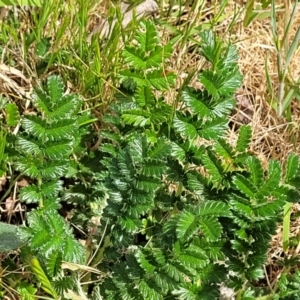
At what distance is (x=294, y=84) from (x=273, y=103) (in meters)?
0.10

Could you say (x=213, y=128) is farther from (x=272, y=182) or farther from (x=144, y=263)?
(x=144, y=263)

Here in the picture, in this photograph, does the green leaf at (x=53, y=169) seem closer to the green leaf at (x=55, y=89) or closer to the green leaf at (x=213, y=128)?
the green leaf at (x=55, y=89)

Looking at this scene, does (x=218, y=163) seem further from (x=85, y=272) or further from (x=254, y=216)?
(x=85, y=272)

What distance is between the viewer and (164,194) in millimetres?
1551

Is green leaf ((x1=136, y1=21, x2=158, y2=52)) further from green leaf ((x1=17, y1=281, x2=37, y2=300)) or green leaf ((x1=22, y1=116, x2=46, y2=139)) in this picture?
green leaf ((x1=17, y1=281, x2=37, y2=300))

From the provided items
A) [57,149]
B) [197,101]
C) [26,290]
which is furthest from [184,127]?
[26,290]

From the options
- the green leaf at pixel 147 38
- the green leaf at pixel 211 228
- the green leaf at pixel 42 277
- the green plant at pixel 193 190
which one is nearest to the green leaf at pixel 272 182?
the green plant at pixel 193 190

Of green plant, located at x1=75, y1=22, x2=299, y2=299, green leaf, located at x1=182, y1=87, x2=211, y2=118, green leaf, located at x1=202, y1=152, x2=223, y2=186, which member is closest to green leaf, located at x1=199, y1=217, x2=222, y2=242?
green plant, located at x1=75, y1=22, x2=299, y2=299

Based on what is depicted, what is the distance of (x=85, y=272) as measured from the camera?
1.62m

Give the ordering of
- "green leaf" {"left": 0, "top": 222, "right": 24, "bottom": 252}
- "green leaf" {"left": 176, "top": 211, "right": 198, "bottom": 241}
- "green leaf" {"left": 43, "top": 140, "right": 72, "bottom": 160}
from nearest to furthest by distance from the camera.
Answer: "green leaf" {"left": 176, "top": 211, "right": 198, "bottom": 241} → "green leaf" {"left": 43, "top": 140, "right": 72, "bottom": 160} → "green leaf" {"left": 0, "top": 222, "right": 24, "bottom": 252}

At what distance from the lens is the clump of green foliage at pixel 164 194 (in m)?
1.37

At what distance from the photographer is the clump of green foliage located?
4.49 ft

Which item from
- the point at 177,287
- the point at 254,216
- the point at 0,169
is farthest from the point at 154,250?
the point at 0,169

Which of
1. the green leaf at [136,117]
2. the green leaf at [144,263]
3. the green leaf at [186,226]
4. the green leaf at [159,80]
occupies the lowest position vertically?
the green leaf at [144,263]
